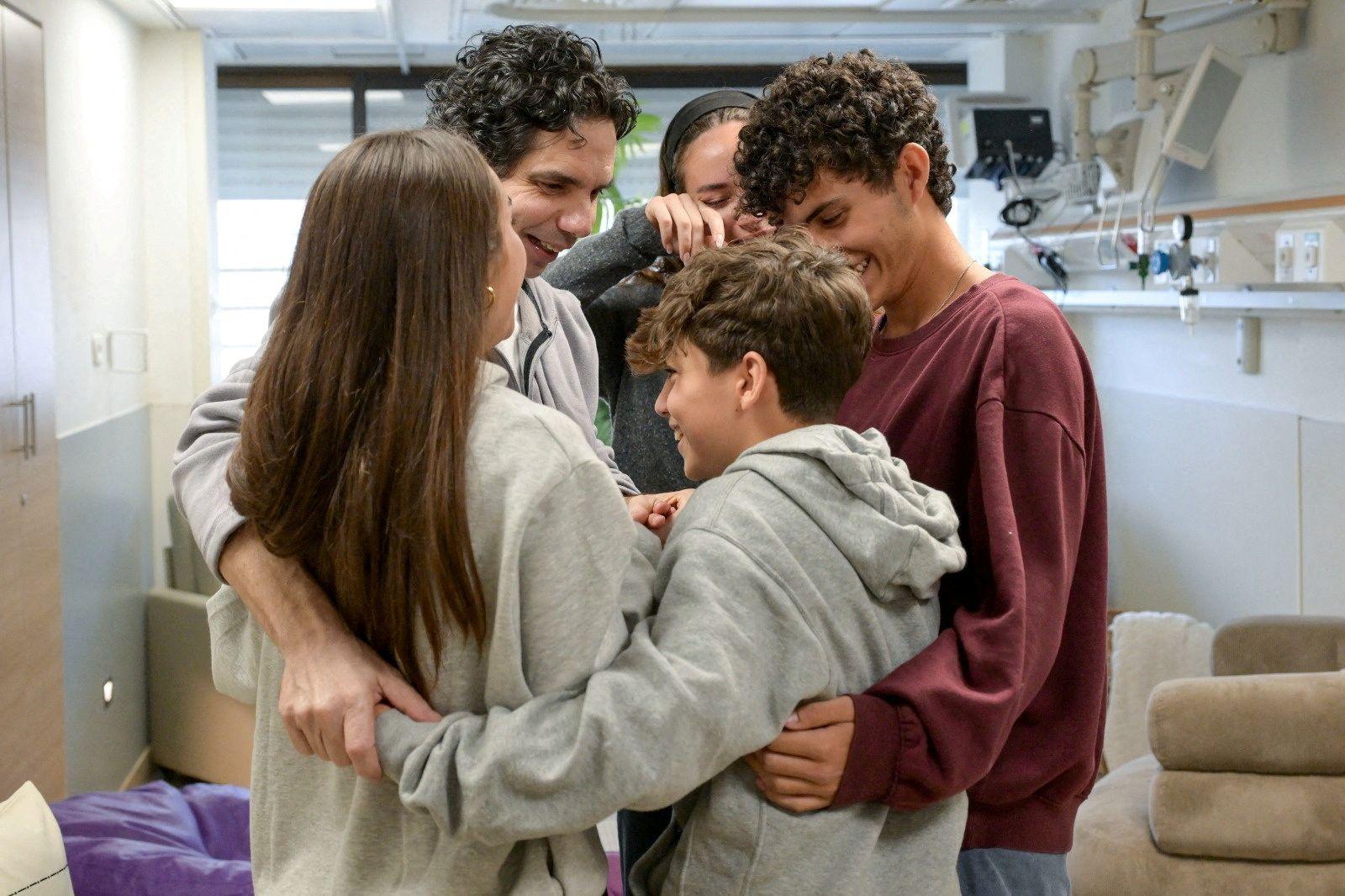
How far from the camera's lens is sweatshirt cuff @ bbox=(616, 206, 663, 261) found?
1578 mm

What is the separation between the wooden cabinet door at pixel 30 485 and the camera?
291cm

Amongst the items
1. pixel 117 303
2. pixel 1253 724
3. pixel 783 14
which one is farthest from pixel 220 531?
pixel 783 14

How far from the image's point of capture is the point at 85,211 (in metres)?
3.87

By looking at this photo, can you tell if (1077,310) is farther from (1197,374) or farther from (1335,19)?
(1335,19)

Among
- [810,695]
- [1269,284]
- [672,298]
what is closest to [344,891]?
[810,695]

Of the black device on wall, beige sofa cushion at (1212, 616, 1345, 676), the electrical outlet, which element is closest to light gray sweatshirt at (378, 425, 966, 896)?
beige sofa cushion at (1212, 616, 1345, 676)

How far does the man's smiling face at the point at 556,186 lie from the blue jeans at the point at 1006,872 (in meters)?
0.75

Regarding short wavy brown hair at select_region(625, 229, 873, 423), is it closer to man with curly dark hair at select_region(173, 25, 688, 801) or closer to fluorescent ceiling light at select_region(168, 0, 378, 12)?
man with curly dark hair at select_region(173, 25, 688, 801)

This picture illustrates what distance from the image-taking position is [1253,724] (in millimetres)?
2525

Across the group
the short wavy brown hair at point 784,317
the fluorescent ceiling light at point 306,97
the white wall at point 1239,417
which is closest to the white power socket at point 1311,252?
the white wall at point 1239,417

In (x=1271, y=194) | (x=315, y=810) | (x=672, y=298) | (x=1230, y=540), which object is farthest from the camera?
(x=1230, y=540)

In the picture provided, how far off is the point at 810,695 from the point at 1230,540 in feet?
10.6

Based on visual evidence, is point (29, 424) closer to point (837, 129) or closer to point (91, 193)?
point (91, 193)

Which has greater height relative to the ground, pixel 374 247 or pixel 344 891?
pixel 374 247
